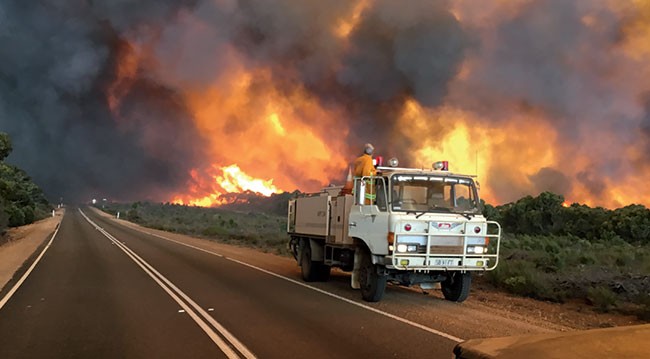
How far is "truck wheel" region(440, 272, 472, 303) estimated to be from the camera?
437 inches

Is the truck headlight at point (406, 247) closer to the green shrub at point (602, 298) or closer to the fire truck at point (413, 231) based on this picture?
the fire truck at point (413, 231)

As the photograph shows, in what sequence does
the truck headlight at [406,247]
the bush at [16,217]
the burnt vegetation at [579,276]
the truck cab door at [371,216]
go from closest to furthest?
the truck headlight at [406,247] → the truck cab door at [371,216] → the burnt vegetation at [579,276] → the bush at [16,217]

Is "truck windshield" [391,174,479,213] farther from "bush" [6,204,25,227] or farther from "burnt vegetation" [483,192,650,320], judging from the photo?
"bush" [6,204,25,227]

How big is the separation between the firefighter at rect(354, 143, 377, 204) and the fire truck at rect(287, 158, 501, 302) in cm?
2

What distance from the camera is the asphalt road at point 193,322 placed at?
22.6ft

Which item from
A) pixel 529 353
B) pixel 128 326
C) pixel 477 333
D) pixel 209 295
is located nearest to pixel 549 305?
pixel 477 333

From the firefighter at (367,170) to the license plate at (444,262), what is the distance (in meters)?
1.77

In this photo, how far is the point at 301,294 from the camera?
11875 mm

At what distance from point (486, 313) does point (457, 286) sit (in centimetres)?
→ 134

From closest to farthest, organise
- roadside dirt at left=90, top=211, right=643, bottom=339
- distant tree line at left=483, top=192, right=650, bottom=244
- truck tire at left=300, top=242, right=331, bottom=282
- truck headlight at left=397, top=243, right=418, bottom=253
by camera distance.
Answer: roadside dirt at left=90, top=211, right=643, bottom=339 → truck headlight at left=397, top=243, right=418, bottom=253 → truck tire at left=300, top=242, right=331, bottom=282 → distant tree line at left=483, top=192, right=650, bottom=244

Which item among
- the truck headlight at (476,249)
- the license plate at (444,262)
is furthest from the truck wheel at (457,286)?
the license plate at (444,262)

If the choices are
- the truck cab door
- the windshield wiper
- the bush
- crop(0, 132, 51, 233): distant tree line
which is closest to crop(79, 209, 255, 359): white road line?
the truck cab door

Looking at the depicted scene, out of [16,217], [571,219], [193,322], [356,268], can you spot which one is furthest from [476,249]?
[16,217]

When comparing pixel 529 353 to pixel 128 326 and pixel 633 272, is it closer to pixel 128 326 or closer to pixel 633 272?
pixel 128 326
